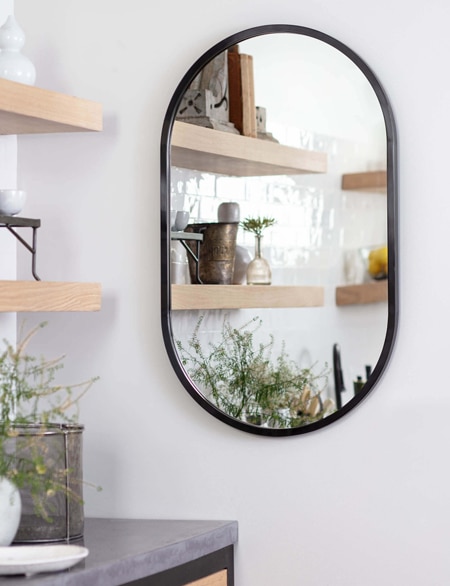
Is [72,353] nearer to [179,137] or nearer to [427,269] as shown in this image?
[179,137]

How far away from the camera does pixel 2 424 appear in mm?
1976

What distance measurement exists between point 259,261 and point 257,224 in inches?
3.3

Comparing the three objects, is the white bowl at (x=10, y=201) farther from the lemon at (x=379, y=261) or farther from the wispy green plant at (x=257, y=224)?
the lemon at (x=379, y=261)

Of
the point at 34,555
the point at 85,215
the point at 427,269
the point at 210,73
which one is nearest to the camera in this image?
the point at 34,555

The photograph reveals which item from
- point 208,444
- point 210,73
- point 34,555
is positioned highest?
point 210,73

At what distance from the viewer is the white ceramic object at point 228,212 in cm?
225

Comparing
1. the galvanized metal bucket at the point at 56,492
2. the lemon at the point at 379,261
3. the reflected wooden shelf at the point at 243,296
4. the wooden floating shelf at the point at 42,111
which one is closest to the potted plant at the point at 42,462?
the galvanized metal bucket at the point at 56,492

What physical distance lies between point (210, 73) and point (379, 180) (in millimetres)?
479

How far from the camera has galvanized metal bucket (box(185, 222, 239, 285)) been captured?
7.42 feet

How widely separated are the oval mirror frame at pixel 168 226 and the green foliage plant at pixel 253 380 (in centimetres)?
2

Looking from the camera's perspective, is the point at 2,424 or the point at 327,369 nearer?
the point at 2,424

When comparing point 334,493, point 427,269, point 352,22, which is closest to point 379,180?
point 427,269

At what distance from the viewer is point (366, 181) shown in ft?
7.02

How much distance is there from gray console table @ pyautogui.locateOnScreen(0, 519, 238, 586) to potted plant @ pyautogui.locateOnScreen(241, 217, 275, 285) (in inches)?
21.8
